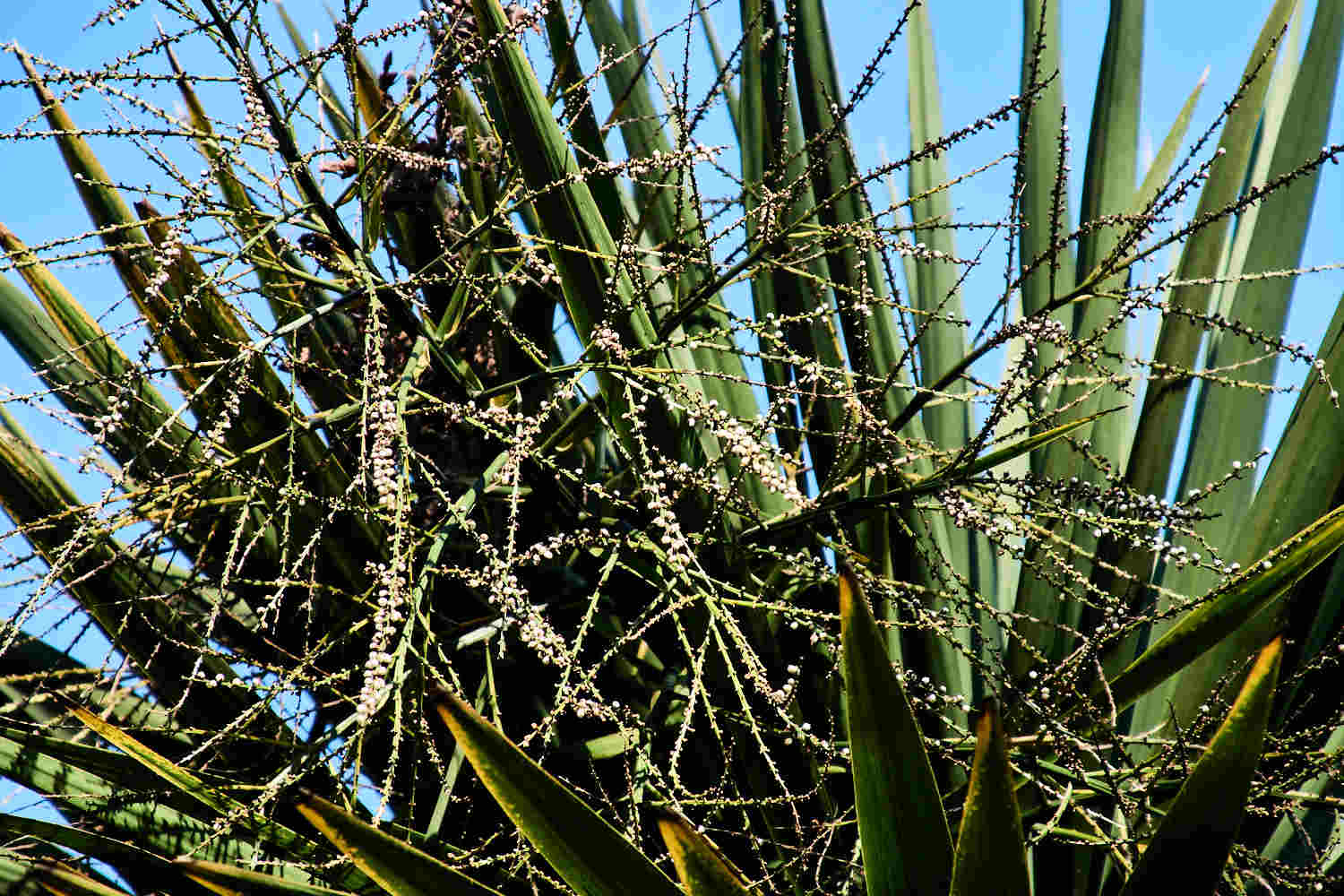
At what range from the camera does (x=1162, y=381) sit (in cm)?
210

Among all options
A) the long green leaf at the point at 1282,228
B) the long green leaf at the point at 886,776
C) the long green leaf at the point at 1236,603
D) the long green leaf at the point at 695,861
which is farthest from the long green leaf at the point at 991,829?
the long green leaf at the point at 1282,228

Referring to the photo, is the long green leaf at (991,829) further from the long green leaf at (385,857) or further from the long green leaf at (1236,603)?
the long green leaf at (385,857)

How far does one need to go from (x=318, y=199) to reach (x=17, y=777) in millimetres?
909

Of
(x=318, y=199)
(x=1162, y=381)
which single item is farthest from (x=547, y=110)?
(x=1162, y=381)

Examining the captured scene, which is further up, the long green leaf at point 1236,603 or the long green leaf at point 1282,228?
the long green leaf at point 1282,228

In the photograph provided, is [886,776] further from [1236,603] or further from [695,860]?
[1236,603]

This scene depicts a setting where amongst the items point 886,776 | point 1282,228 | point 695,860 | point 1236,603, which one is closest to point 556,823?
point 695,860

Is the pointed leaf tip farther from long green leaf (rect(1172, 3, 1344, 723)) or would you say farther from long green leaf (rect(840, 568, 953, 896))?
long green leaf (rect(1172, 3, 1344, 723))

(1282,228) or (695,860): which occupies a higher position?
(1282,228)

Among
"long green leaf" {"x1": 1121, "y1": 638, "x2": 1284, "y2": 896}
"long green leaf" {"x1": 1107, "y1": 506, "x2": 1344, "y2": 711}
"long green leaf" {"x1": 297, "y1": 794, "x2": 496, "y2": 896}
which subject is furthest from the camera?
"long green leaf" {"x1": 1107, "y1": 506, "x2": 1344, "y2": 711}

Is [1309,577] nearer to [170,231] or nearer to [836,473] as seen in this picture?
[836,473]

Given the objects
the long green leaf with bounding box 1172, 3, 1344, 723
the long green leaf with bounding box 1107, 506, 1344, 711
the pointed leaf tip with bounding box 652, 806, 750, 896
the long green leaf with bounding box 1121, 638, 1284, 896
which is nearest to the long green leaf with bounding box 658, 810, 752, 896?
the pointed leaf tip with bounding box 652, 806, 750, 896

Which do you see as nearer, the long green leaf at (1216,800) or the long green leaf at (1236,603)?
the long green leaf at (1216,800)

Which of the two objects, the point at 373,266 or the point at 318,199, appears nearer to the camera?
the point at 318,199
